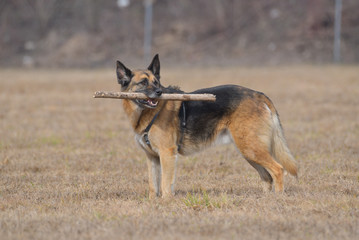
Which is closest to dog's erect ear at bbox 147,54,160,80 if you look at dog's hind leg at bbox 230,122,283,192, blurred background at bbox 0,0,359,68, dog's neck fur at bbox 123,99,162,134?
dog's neck fur at bbox 123,99,162,134

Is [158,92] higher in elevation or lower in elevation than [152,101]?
higher

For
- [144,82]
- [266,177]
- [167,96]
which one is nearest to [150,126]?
[167,96]

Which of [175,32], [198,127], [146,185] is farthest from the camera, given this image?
[175,32]

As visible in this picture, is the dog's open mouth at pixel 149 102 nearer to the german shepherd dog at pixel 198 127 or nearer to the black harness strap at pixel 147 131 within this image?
the german shepherd dog at pixel 198 127

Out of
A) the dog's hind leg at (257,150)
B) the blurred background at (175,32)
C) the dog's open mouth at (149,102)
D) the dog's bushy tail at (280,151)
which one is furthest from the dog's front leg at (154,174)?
the blurred background at (175,32)

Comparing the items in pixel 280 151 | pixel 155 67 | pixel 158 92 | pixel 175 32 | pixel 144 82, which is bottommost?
pixel 280 151

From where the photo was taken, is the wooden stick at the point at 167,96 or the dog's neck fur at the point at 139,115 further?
the dog's neck fur at the point at 139,115

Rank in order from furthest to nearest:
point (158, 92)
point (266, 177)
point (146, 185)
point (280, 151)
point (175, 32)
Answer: point (175, 32), point (146, 185), point (266, 177), point (280, 151), point (158, 92)

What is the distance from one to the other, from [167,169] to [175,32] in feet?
129

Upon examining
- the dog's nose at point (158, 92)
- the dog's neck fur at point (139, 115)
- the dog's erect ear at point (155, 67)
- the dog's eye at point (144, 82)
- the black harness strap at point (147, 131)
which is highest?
the dog's erect ear at point (155, 67)

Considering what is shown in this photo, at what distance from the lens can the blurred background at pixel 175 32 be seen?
38.5 m

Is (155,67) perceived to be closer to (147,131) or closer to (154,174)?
(147,131)

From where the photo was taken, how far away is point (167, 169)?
665 centimetres

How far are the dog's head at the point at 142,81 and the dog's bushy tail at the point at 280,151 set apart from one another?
1.66 meters
